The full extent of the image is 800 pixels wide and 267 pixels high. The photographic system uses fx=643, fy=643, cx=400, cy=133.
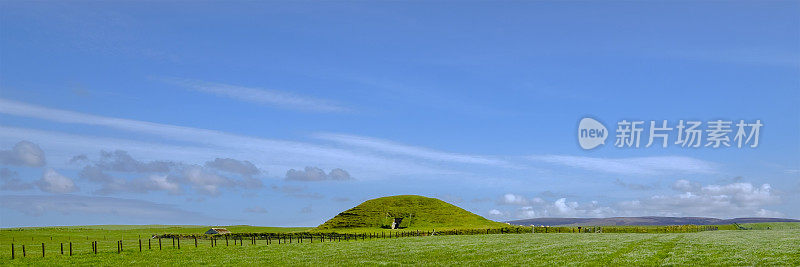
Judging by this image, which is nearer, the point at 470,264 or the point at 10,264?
the point at 470,264

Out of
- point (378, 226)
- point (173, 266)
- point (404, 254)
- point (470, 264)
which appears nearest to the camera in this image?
point (470, 264)

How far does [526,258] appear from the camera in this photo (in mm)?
50250

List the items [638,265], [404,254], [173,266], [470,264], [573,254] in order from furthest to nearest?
[404,254]
[573,254]
[173,266]
[470,264]
[638,265]

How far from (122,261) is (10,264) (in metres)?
9.16

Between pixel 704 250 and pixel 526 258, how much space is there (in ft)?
58.9

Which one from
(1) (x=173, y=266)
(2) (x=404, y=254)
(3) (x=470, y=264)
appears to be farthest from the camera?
(2) (x=404, y=254)

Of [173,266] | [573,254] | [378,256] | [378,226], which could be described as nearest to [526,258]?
[573,254]

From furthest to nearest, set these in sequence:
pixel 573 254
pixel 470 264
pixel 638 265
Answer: pixel 573 254
pixel 470 264
pixel 638 265

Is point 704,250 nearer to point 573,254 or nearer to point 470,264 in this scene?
point 573,254

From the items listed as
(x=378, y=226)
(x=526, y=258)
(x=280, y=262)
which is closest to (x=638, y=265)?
(x=526, y=258)

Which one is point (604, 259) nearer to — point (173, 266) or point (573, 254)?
point (573, 254)

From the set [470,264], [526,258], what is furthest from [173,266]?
[526,258]

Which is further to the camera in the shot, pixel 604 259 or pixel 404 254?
pixel 404 254

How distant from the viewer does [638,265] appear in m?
43.0
